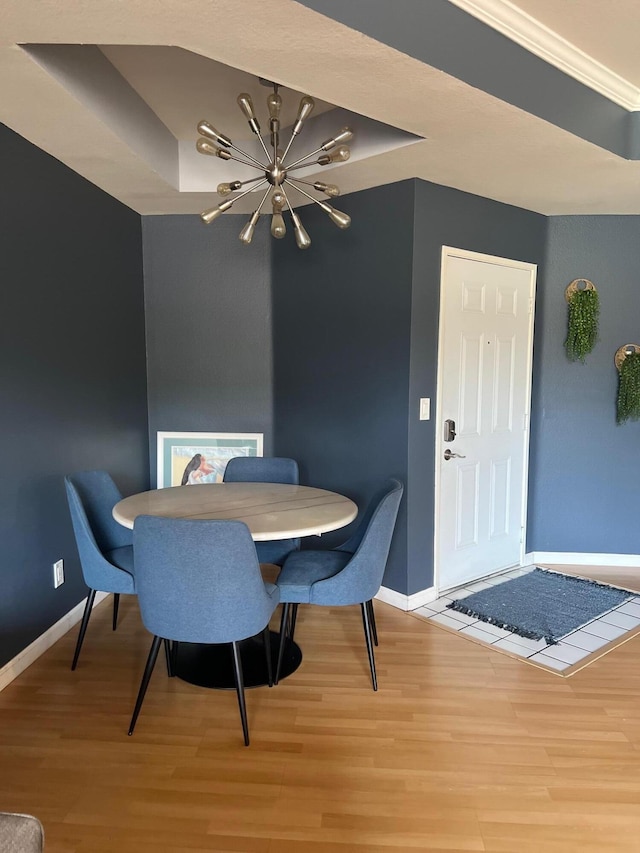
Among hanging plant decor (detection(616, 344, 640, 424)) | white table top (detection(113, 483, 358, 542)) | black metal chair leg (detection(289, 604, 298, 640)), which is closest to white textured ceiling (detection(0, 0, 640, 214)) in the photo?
hanging plant decor (detection(616, 344, 640, 424))

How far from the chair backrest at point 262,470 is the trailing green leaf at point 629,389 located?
2.23m

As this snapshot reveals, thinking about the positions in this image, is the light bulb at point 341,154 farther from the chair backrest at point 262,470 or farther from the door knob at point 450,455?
the door knob at point 450,455

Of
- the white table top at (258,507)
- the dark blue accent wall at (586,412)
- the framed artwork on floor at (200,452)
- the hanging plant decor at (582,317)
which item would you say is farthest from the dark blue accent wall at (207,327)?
the hanging plant decor at (582,317)

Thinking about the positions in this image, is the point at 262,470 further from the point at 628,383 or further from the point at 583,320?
the point at 628,383

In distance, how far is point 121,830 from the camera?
1768 mm

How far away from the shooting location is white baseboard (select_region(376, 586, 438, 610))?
3369 millimetres

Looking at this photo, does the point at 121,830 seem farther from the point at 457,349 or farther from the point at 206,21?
the point at 457,349

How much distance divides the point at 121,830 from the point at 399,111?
263cm

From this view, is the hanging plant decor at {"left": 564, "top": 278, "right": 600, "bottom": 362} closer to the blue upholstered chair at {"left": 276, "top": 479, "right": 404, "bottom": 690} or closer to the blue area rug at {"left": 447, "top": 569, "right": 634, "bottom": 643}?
the blue area rug at {"left": 447, "top": 569, "right": 634, "bottom": 643}

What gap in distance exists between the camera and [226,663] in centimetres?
275

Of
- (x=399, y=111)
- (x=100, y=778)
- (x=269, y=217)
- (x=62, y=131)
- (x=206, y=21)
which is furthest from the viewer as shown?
(x=269, y=217)

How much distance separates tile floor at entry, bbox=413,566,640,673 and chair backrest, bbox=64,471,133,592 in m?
1.64

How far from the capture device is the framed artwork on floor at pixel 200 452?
4148 millimetres

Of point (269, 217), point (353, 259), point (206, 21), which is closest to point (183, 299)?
point (269, 217)
